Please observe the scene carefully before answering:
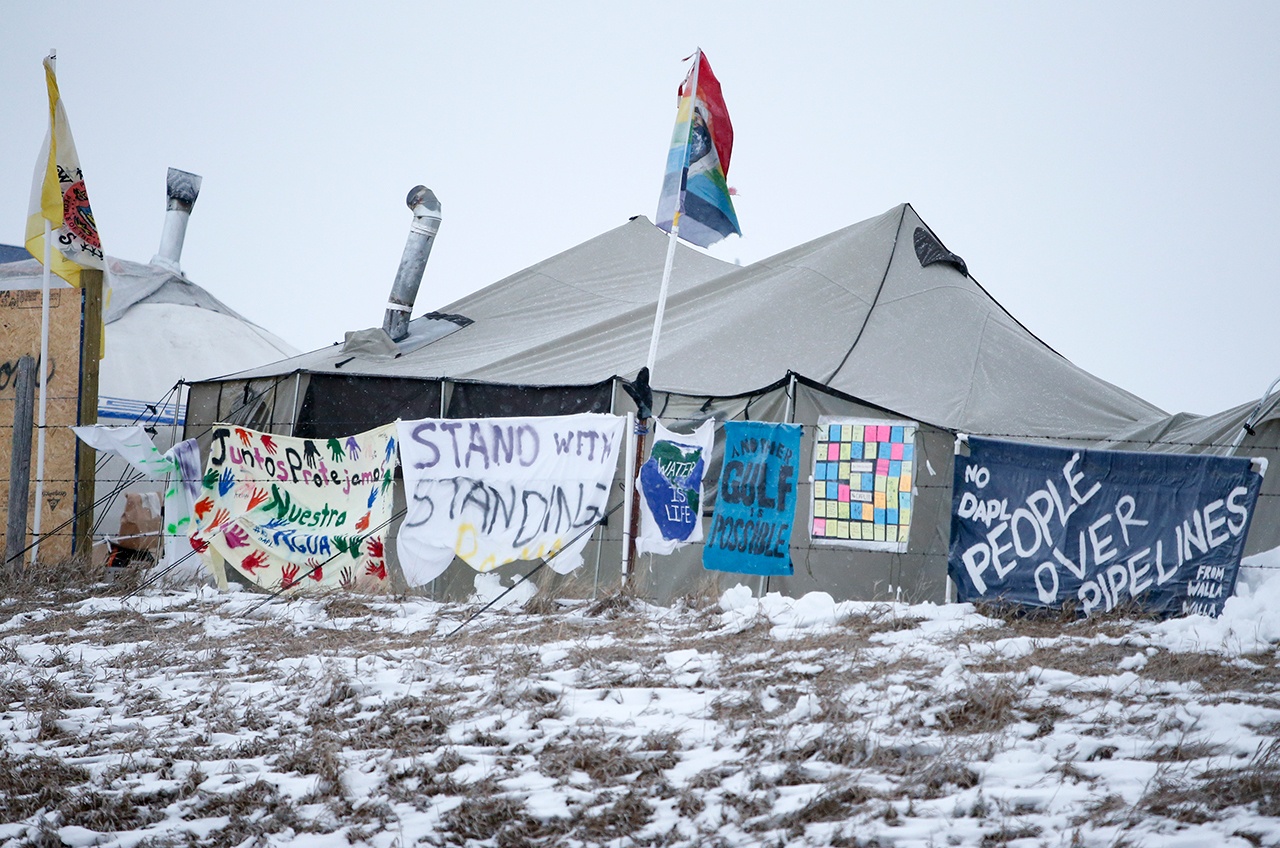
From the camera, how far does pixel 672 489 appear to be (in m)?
9.48

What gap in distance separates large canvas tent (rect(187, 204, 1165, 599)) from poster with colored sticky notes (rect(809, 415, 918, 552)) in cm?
27

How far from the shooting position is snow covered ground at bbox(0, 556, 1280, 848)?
4582mm

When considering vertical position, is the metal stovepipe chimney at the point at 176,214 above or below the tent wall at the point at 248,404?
above

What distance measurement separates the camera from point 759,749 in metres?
5.25

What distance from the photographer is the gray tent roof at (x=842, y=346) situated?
1169 centimetres

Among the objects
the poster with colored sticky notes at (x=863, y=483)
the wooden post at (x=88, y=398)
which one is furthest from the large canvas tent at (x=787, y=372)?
the wooden post at (x=88, y=398)

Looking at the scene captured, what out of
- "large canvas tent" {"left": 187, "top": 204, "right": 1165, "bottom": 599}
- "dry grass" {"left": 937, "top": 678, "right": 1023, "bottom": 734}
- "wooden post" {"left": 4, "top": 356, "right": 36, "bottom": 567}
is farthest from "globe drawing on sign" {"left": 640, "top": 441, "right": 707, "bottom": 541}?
"wooden post" {"left": 4, "top": 356, "right": 36, "bottom": 567}

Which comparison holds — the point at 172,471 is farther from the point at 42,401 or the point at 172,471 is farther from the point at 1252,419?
the point at 1252,419

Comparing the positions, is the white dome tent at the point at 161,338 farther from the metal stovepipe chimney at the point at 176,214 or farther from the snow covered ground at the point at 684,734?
the snow covered ground at the point at 684,734

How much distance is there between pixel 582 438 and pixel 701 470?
1128 millimetres

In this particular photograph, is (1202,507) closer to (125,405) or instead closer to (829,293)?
(829,293)

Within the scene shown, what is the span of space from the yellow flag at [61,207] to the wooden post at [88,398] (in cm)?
21

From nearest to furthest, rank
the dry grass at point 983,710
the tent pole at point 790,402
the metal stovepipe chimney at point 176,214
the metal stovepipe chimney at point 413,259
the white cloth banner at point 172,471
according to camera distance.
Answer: the dry grass at point 983,710
the tent pole at point 790,402
the white cloth banner at point 172,471
the metal stovepipe chimney at point 413,259
the metal stovepipe chimney at point 176,214

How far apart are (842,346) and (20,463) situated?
908cm
